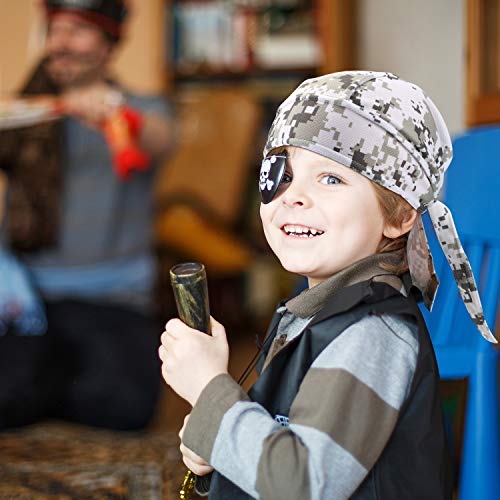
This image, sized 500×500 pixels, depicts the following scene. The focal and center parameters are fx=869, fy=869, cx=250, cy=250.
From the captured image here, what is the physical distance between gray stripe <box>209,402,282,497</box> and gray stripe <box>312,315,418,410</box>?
0.23 ft

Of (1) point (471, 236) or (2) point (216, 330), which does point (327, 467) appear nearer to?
(2) point (216, 330)

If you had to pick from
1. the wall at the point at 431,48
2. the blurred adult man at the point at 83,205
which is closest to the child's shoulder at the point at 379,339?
the wall at the point at 431,48

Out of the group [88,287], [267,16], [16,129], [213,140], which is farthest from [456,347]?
[267,16]

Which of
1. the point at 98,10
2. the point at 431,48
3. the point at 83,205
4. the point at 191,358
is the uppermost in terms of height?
the point at 98,10

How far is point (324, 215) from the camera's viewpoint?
791 millimetres

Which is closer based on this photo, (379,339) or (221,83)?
(379,339)

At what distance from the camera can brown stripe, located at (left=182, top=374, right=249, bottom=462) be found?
74cm

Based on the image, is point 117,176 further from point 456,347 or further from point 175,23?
point 456,347

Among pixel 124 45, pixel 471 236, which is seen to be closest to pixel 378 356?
pixel 471 236

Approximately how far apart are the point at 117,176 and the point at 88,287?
0.35m

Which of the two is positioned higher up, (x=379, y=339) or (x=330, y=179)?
(x=330, y=179)

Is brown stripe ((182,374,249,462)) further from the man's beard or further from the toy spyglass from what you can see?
the man's beard

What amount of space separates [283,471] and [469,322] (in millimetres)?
669

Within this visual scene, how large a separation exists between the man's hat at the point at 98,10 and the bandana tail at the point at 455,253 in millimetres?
1938
